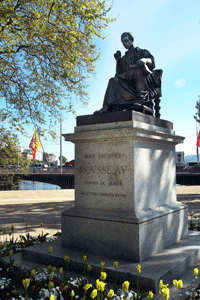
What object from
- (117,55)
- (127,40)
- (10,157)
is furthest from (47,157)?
(127,40)

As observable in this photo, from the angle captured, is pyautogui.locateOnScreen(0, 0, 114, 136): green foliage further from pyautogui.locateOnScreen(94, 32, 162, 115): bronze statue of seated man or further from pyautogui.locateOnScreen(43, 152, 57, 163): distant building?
pyautogui.locateOnScreen(43, 152, 57, 163): distant building

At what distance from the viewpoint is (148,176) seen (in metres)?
4.30

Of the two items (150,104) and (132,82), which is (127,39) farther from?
(150,104)

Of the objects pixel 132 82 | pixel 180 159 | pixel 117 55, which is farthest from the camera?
pixel 180 159

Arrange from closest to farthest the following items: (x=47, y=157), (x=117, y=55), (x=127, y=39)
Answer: (x=127, y=39), (x=117, y=55), (x=47, y=157)

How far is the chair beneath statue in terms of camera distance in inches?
182

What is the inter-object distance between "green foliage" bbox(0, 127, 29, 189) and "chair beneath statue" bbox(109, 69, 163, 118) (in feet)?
22.8

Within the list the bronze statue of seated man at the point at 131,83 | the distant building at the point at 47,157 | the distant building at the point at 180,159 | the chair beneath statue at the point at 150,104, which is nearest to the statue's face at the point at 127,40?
the bronze statue of seated man at the point at 131,83

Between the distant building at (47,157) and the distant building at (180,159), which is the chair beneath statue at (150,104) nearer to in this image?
the distant building at (180,159)

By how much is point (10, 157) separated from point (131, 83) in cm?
742

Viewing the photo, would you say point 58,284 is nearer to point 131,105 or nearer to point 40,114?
point 131,105

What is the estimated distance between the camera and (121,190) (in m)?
4.06

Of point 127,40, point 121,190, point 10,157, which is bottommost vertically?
point 121,190

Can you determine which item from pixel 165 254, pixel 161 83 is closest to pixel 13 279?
pixel 165 254
